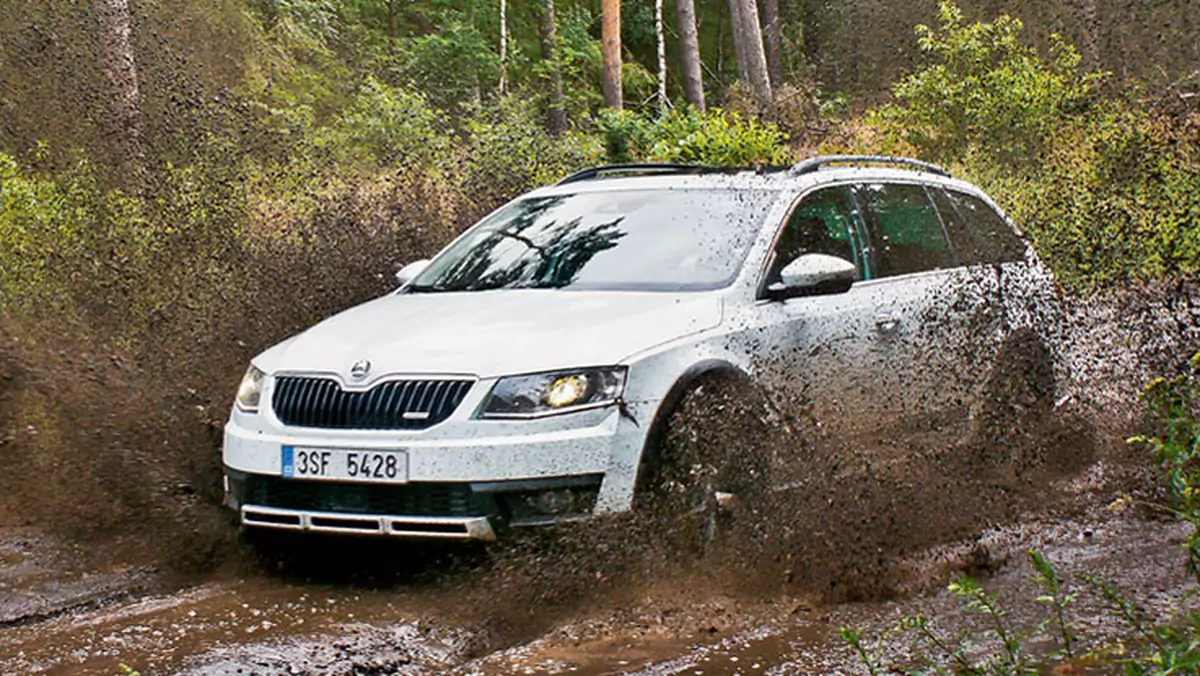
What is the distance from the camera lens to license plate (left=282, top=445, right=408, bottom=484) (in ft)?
17.3

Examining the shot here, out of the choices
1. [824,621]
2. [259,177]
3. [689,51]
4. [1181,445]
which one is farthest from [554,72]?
[1181,445]

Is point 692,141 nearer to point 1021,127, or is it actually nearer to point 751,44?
point 1021,127

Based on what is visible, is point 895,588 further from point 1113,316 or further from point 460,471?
point 1113,316

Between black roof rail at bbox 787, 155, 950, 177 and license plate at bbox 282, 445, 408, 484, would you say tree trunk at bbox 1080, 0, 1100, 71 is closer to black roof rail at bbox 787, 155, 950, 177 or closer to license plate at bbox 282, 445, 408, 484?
black roof rail at bbox 787, 155, 950, 177

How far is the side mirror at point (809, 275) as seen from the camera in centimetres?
614

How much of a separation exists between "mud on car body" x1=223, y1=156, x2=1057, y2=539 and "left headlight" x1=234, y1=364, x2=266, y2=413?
0.03 feet

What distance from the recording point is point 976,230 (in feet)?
26.0

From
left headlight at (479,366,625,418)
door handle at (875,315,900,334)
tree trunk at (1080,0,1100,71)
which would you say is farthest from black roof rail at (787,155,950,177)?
tree trunk at (1080,0,1100,71)

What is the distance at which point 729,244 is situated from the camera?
6.37 metres

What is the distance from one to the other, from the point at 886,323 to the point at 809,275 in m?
0.76

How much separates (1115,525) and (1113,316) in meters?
1.65

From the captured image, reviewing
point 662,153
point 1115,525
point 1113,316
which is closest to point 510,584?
point 1115,525

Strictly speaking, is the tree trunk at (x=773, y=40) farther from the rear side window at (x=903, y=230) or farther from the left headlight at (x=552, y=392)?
the left headlight at (x=552, y=392)

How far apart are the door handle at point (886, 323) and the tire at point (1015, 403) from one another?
2.15ft
